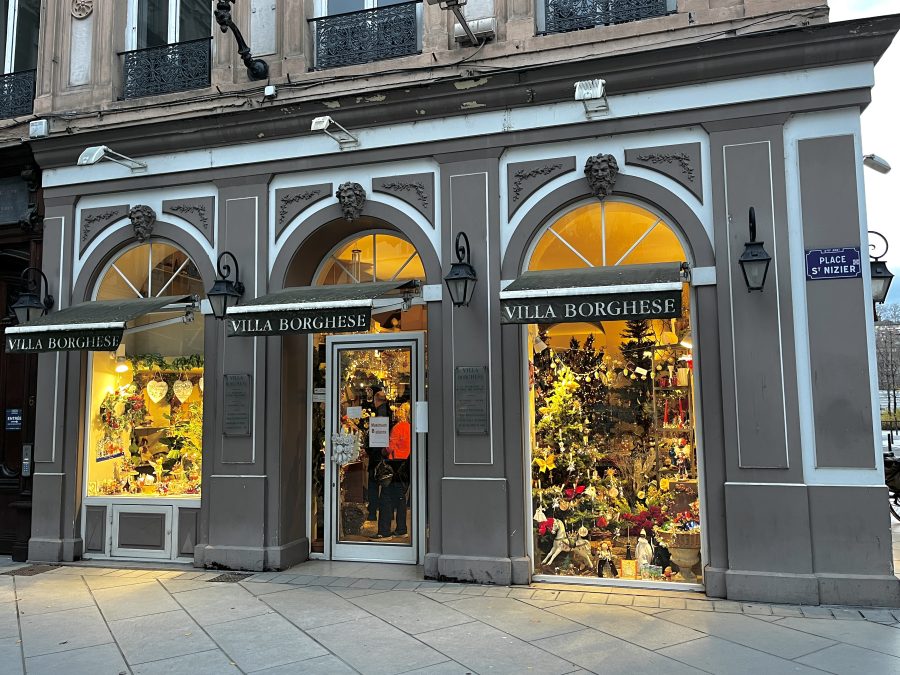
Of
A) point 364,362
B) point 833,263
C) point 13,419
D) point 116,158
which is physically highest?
point 116,158

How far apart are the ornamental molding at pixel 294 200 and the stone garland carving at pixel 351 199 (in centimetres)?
26

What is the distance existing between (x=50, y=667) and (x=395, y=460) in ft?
13.1

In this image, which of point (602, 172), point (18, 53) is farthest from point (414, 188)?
point (18, 53)

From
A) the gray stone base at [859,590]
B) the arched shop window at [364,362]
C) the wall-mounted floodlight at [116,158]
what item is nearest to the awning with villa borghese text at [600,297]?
the arched shop window at [364,362]

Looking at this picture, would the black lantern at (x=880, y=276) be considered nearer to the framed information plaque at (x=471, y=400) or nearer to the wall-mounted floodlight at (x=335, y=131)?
the framed information plaque at (x=471, y=400)

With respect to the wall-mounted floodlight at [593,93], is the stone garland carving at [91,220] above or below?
below

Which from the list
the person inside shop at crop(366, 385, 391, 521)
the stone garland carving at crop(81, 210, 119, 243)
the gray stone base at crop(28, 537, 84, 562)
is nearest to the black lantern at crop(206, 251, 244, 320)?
the stone garland carving at crop(81, 210, 119, 243)

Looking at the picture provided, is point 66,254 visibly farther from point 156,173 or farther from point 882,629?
point 882,629

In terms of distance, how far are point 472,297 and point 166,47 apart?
5341 millimetres

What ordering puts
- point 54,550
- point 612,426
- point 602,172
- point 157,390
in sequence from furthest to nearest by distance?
point 157,390
point 54,550
point 612,426
point 602,172

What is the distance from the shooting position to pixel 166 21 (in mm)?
9109

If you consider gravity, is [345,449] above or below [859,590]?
above

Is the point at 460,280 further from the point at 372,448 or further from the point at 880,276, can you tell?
the point at 880,276

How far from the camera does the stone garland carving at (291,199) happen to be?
8.09 meters
